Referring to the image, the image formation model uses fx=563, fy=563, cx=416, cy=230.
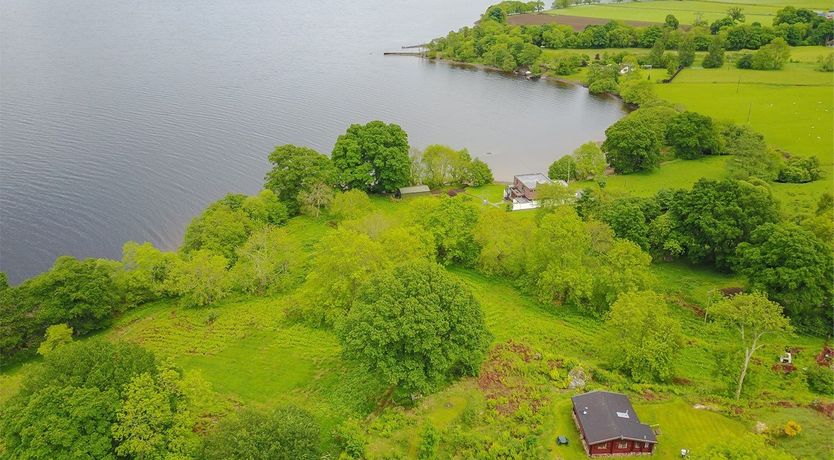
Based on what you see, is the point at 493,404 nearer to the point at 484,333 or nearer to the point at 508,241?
the point at 484,333

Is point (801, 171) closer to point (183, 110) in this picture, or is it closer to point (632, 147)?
point (632, 147)

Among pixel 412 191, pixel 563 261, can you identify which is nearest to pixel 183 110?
pixel 412 191

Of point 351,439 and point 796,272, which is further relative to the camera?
point 796,272

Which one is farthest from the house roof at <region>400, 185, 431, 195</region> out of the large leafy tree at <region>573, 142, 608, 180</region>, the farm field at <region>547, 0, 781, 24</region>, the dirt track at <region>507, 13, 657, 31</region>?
the farm field at <region>547, 0, 781, 24</region>

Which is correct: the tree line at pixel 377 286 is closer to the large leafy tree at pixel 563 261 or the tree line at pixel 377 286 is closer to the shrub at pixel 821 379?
the large leafy tree at pixel 563 261

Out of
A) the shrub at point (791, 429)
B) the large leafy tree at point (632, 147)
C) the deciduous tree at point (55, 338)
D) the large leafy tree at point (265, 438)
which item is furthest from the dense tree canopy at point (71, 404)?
the large leafy tree at point (632, 147)

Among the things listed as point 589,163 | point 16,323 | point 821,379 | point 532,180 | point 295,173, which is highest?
point 295,173
